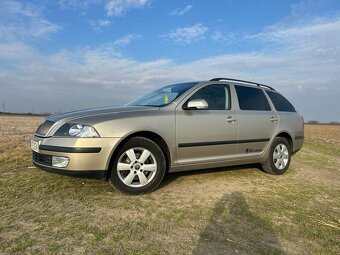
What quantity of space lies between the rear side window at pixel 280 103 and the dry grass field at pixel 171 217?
174 centimetres

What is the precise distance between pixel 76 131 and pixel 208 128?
2050 mm

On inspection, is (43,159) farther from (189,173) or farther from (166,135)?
(189,173)

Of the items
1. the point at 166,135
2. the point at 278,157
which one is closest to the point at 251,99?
the point at 278,157

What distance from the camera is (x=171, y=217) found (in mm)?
4051

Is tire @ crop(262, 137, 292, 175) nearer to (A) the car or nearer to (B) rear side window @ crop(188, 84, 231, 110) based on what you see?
(A) the car

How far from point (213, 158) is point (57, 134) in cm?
244

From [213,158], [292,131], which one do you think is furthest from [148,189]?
[292,131]

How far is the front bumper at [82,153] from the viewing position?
4.40 m

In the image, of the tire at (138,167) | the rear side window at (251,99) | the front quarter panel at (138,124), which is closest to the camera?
the front quarter panel at (138,124)

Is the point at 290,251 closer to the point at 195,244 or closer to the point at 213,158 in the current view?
the point at 195,244

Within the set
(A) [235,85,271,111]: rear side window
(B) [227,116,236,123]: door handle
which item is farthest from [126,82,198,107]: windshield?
(A) [235,85,271,111]: rear side window

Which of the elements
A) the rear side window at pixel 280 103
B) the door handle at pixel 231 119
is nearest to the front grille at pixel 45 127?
the door handle at pixel 231 119

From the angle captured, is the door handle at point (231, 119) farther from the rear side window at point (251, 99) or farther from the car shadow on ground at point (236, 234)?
the car shadow on ground at point (236, 234)

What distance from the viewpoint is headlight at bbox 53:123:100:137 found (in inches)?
176
